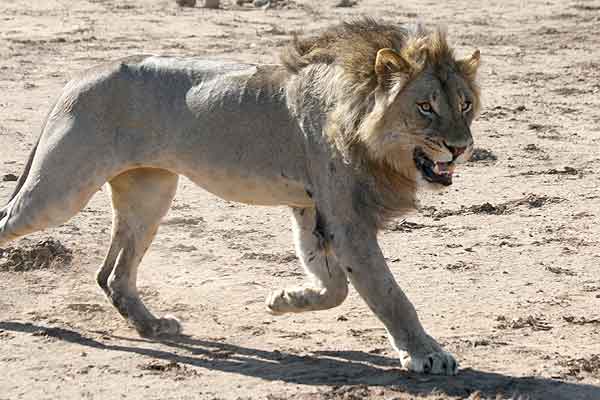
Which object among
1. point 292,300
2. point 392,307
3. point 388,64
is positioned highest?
point 388,64

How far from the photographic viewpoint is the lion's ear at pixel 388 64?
227 inches

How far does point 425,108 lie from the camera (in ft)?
18.9

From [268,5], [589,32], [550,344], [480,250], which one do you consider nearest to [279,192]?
[550,344]

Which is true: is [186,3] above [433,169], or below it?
below

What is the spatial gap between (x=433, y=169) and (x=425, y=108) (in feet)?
0.85

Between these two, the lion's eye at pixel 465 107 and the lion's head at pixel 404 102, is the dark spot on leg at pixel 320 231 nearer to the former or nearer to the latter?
the lion's head at pixel 404 102

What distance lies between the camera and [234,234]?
8.47 metres

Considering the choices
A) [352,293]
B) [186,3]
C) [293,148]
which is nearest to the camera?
[293,148]

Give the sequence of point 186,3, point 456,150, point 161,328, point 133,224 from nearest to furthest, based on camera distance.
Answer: point 456,150, point 161,328, point 133,224, point 186,3

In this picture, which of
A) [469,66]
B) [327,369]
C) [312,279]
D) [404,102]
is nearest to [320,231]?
[312,279]

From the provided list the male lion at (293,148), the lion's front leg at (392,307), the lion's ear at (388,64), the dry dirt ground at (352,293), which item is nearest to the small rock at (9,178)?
the dry dirt ground at (352,293)

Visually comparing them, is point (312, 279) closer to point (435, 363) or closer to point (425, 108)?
point (435, 363)

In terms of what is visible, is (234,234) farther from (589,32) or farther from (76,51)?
(589,32)

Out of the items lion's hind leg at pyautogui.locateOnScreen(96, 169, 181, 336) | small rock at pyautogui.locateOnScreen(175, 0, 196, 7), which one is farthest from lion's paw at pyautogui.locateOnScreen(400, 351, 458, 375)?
small rock at pyautogui.locateOnScreen(175, 0, 196, 7)
